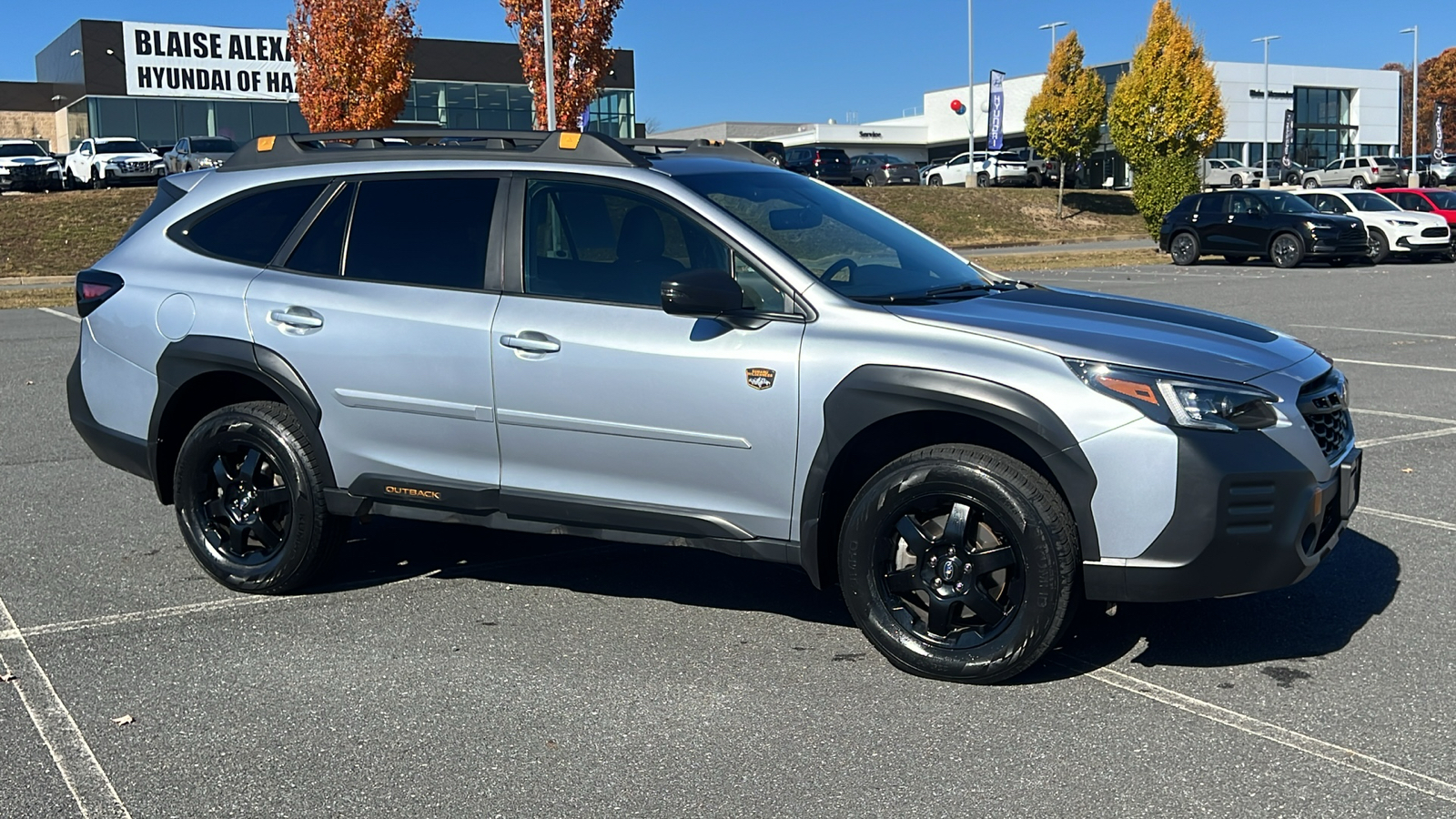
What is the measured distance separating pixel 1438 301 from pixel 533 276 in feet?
58.0

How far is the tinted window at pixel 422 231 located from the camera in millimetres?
5363

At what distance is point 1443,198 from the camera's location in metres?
32.5

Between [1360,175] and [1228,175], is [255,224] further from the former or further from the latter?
[1228,175]

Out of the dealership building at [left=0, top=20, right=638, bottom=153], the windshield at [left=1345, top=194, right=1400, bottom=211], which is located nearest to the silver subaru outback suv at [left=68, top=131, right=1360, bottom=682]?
the windshield at [left=1345, top=194, right=1400, bottom=211]

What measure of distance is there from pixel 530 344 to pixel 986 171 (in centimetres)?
5282

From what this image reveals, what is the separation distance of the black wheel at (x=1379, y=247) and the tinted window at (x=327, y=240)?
27.8m

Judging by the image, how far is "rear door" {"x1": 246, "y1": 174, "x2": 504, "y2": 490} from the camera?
5230mm

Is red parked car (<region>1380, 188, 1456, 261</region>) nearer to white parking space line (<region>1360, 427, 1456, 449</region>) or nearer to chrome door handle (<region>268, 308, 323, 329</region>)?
white parking space line (<region>1360, 427, 1456, 449</region>)

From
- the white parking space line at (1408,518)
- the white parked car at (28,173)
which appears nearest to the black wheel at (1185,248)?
the white parking space line at (1408,518)

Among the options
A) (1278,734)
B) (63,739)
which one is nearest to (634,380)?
(63,739)

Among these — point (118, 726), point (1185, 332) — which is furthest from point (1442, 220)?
point (118, 726)

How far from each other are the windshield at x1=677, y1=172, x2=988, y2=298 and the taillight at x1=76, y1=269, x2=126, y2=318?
2.56 m

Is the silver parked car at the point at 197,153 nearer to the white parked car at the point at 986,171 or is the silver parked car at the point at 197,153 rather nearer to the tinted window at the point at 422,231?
the white parked car at the point at 986,171

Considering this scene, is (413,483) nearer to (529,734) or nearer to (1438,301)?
(529,734)
